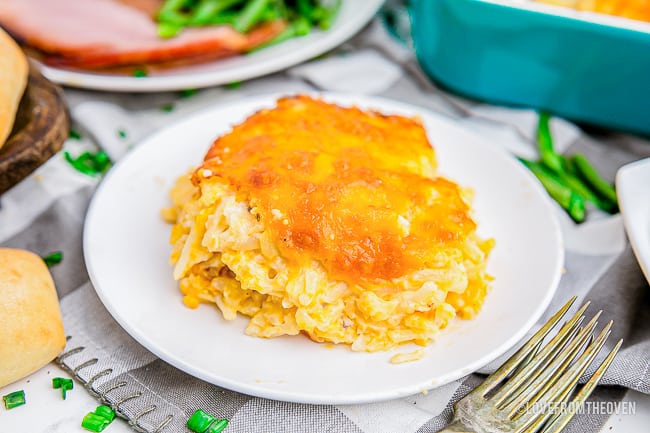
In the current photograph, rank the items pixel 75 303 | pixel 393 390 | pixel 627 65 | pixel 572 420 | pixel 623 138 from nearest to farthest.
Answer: pixel 393 390, pixel 572 420, pixel 75 303, pixel 627 65, pixel 623 138

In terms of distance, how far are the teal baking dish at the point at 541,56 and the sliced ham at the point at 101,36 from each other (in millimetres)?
1231

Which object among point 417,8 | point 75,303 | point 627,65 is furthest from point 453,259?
point 417,8

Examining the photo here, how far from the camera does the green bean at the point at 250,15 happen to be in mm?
4465

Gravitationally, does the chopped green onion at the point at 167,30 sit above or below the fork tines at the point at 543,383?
above

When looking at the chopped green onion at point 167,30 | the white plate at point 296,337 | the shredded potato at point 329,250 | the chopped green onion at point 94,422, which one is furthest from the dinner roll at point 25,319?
the chopped green onion at point 167,30

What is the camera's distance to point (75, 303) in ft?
9.31

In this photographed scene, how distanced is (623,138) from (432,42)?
1.26 m

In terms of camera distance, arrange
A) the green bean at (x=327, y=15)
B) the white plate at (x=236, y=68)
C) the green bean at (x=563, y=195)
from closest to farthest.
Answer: the green bean at (x=563, y=195) → the white plate at (x=236, y=68) → the green bean at (x=327, y=15)

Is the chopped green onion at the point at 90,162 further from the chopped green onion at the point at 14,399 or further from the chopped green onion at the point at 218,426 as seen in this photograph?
the chopped green onion at the point at 218,426

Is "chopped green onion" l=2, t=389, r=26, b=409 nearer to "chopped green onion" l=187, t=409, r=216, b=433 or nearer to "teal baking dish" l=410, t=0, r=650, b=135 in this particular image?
"chopped green onion" l=187, t=409, r=216, b=433

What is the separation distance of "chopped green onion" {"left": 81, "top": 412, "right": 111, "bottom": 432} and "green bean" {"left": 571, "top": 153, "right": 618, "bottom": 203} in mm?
2646

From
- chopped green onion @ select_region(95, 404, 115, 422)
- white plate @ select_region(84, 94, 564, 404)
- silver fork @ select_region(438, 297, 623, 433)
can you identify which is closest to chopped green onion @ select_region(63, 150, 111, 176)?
white plate @ select_region(84, 94, 564, 404)

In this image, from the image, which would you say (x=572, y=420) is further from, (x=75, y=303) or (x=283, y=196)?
(x=75, y=303)

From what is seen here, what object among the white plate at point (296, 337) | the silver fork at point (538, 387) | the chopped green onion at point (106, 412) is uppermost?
the white plate at point (296, 337)
